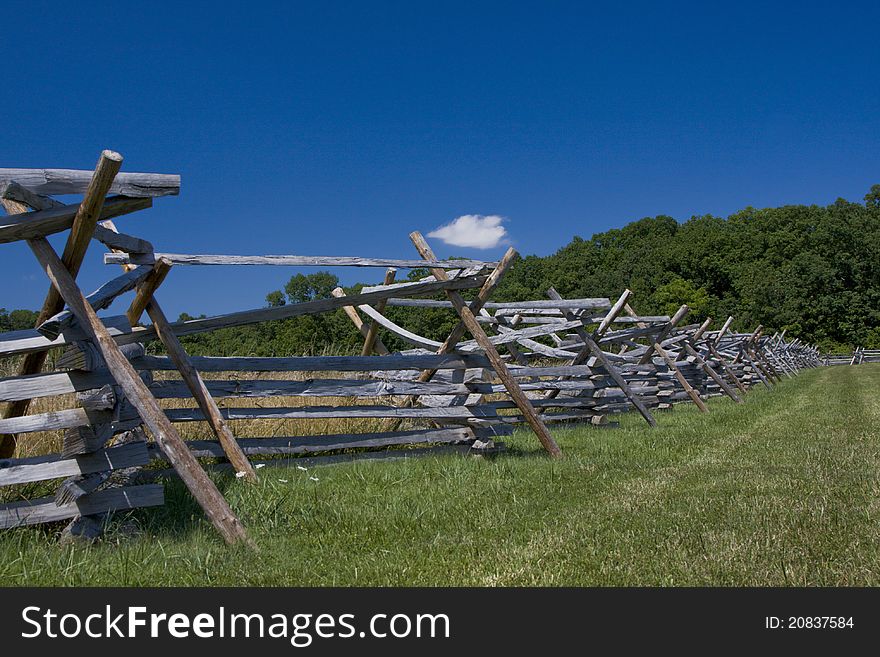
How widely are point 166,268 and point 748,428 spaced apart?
26.0ft

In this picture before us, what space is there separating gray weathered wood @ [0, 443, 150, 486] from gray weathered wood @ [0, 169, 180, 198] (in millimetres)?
1546

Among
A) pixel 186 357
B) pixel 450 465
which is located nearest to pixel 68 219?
pixel 186 357

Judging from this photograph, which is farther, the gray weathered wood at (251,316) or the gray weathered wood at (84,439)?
the gray weathered wood at (251,316)

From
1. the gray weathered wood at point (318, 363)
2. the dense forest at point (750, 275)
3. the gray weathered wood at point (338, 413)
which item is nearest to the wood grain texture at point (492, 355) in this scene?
the gray weathered wood at point (318, 363)

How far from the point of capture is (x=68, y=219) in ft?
12.5

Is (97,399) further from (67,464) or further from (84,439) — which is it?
(67,464)

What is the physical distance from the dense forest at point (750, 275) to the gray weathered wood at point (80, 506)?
116 feet

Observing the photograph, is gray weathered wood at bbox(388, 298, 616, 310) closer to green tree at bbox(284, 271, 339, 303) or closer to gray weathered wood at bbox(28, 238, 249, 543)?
gray weathered wood at bbox(28, 238, 249, 543)

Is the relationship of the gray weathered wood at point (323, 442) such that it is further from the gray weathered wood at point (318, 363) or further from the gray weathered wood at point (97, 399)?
the gray weathered wood at point (97, 399)

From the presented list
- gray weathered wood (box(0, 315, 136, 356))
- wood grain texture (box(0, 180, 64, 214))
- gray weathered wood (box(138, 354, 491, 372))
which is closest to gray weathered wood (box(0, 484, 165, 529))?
gray weathered wood (box(0, 315, 136, 356))

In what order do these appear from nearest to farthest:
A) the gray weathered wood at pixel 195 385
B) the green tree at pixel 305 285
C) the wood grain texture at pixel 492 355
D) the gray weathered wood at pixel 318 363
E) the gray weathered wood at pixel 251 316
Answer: the gray weathered wood at pixel 195 385 < the gray weathered wood at pixel 251 316 < the gray weathered wood at pixel 318 363 < the wood grain texture at pixel 492 355 < the green tree at pixel 305 285

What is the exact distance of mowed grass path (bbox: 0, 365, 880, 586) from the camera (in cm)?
326

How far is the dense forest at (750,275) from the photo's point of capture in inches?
2040

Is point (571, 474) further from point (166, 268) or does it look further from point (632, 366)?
point (632, 366)
